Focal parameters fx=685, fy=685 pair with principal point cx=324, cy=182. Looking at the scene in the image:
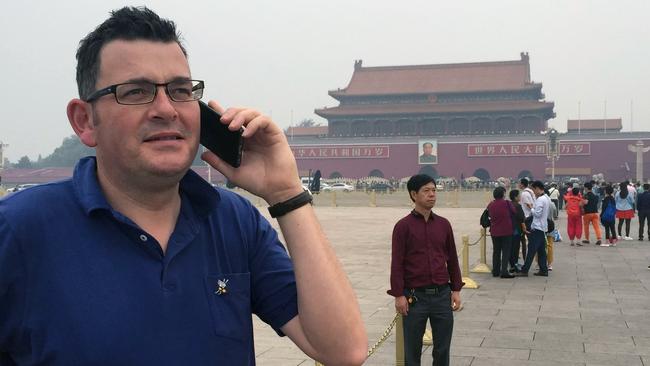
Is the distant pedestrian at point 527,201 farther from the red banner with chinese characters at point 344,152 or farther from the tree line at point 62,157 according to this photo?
the tree line at point 62,157

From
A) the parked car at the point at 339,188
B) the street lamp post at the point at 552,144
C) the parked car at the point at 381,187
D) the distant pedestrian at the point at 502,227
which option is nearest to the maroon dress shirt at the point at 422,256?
the distant pedestrian at the point at 502,227

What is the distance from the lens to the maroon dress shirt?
149 inches

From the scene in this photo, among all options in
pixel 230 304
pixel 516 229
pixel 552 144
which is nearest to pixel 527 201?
pixel 516 229

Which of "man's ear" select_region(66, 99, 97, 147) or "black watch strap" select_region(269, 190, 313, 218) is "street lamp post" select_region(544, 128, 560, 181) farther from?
"man's ear" select_region(66, 99, 97, 147)

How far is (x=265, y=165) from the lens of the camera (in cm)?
131

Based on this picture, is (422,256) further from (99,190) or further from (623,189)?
(623,189)

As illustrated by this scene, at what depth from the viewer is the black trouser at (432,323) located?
3.72 metres

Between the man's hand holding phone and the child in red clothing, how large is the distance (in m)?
11.0

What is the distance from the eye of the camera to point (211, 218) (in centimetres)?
130

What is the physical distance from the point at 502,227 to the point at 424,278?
4974mm

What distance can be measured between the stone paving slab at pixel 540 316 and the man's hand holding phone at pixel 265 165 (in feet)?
11.5

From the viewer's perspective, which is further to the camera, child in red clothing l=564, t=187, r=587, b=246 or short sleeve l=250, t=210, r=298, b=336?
child in red clothing l=564, t=187, r=587, b=246

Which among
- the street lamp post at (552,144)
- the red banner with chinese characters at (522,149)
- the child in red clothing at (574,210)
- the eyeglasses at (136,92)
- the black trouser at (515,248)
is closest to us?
the eyeglasses at (136,92)

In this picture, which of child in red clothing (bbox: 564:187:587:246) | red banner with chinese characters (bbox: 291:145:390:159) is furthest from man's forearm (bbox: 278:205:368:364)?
red banner with chinese characters (bbox: 291:145:390:159)
